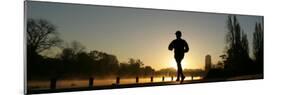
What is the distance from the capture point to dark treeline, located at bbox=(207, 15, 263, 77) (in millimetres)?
3035

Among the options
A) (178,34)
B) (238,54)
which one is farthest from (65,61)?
(238,54)

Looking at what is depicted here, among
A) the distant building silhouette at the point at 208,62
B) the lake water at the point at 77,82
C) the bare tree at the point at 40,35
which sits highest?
the bare tree at the point at 40,35

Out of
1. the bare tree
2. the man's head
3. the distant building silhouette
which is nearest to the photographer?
the bare tree

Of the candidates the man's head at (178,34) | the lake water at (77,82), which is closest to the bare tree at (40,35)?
the lake water at (77,82)

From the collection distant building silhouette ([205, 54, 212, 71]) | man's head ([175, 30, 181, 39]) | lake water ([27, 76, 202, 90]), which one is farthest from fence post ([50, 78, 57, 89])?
distant building silhouette ([205, 54, 212, 71])

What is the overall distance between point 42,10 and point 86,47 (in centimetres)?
37

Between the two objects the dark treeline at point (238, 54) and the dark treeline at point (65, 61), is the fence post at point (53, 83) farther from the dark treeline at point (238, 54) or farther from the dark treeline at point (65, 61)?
the dark treeline at point (238, 54)

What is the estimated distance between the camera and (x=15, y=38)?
2.30 meters

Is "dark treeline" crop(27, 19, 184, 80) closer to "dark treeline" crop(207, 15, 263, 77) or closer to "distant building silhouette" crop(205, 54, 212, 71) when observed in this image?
"distant building silhouette" crop(205, 54, 212, 71)

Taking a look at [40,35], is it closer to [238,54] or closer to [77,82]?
[77,82]

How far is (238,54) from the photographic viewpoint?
10.2 feet

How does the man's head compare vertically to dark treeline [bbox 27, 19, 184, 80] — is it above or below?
above

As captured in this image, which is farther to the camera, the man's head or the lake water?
the man's head

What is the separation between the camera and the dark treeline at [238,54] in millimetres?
3035
